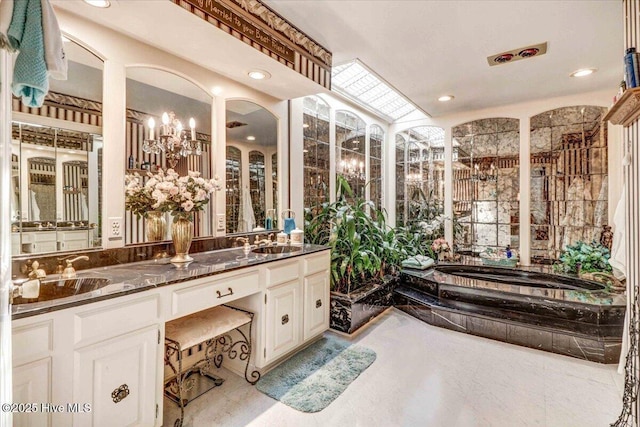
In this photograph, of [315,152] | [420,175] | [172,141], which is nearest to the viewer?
[172,141]

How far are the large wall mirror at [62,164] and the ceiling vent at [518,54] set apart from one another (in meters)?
3.18

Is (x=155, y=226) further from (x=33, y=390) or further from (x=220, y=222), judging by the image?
(x=33, y=390)

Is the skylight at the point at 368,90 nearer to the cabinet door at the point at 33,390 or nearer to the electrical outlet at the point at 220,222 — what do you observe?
the electrical outlet at the point at 220,222

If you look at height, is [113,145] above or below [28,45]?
below

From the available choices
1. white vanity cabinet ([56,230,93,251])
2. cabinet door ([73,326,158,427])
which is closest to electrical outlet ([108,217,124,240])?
white vanity cabinet ([56,230,93,251])

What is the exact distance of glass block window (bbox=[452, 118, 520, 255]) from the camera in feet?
14.0

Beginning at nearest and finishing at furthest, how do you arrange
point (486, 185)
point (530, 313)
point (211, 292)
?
point (211, 292) < point (530, 313) < point (486, 185)

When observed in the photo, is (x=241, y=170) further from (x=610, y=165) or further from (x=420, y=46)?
(x=610, y=165)

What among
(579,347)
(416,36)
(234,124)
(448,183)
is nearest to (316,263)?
(234,124)

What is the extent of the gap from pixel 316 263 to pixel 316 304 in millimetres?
372

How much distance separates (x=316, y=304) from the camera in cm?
270

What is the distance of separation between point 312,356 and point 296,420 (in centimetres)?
74

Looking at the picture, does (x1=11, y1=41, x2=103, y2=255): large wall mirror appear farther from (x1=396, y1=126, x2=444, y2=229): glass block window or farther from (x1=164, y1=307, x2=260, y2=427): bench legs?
(x1=396, y1=126, x2=444, y2=229): glass block window

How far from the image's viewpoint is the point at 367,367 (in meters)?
2.43
